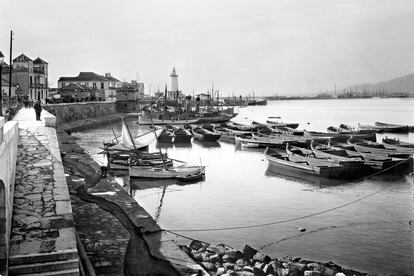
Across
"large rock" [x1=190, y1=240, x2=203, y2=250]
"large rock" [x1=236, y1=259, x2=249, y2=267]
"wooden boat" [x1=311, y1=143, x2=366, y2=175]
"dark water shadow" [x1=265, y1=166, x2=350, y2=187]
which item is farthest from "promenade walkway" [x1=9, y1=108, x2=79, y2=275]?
"wooden boat" [x1=311, y1=143, x2=366, y2=175]

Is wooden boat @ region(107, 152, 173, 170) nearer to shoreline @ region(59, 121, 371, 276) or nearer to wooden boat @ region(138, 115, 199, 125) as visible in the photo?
shoreline @ region(59, 121, 371, 276)

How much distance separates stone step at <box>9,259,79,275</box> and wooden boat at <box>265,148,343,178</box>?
18.7 meters

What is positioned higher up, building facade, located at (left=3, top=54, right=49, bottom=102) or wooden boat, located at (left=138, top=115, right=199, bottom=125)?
building facade, located at (left=3, top=54, right=49, bottom=102)

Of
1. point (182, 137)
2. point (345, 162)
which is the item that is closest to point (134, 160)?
point (345, 162)

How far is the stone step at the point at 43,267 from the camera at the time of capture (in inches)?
253

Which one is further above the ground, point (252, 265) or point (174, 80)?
point (174, 80)

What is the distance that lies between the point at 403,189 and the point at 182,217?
1239 centimetres

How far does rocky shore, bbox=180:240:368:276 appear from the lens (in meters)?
9.78

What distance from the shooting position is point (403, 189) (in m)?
21.1

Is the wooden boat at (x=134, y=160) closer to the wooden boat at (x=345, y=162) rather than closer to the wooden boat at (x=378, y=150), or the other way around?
the wooden boat at (x=345, y=162)

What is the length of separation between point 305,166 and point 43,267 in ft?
63.6

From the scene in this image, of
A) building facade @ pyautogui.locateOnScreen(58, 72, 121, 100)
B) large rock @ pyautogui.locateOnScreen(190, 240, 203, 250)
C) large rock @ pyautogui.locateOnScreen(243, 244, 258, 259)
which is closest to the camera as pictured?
large rock @ pyautogui.locateOnScreen(243, 244, 258, 259)

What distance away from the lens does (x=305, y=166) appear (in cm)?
2391

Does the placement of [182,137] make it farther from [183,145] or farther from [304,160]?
[304,160]
